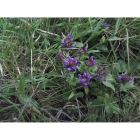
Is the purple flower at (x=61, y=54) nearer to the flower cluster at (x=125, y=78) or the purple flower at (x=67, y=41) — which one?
the purple flower at (x=67, y=41)

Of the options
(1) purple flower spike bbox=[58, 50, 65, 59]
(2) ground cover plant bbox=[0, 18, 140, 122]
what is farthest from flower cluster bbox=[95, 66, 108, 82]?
(1) purple flower spike bbox=[58, 50, 65, 59]

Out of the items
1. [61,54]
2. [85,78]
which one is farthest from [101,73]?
[61,54]

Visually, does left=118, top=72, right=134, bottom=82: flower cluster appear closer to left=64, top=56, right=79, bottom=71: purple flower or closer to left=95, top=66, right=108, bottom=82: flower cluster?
left=95, top=66, right=108, bottom=82: flower cluster

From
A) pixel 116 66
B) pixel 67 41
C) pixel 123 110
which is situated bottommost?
pixel 123 110

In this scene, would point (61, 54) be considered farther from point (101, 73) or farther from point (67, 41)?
point (101, 73)

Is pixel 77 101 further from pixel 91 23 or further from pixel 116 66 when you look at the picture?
pixel 91 23

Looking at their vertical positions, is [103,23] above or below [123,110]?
above

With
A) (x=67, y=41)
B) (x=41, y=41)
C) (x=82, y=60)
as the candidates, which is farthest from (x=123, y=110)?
(x=41, y=41)

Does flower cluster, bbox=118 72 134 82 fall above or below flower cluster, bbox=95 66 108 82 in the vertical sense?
below
